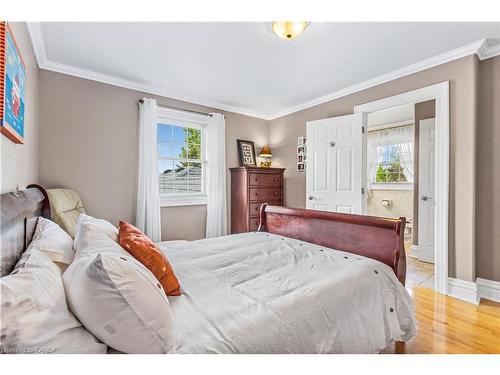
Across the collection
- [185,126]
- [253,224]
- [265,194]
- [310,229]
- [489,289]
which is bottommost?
[489,289]

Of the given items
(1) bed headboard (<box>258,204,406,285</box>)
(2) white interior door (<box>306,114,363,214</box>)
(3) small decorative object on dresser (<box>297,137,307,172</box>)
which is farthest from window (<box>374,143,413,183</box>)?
(1) bed headboard (<box>258,204,406,285</box>)

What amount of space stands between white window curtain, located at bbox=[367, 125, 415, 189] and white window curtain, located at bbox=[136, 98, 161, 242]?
4.91m

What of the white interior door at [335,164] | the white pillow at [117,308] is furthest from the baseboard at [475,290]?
the white pillow at [117,308]

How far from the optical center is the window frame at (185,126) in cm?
354

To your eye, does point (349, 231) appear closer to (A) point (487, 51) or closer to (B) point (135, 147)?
(A) point (487, 51)

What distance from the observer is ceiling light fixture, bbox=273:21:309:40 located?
6.44 feet

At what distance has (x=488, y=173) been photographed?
248 cm

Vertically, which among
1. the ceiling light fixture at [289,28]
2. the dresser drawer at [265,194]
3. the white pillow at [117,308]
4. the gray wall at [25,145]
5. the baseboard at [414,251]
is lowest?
the baseboard at [414,251]

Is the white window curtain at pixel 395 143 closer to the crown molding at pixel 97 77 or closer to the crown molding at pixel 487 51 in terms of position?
the crown molding at pixel 487 51

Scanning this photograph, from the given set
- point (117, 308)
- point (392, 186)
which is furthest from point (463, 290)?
point (392, 186)

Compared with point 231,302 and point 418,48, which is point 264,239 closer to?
point 231,302

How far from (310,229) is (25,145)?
7.96 feet

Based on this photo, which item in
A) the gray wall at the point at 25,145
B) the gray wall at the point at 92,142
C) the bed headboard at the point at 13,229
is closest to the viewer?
the bed headboard at the point at 13,229

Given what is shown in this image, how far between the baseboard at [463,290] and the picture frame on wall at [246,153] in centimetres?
311
